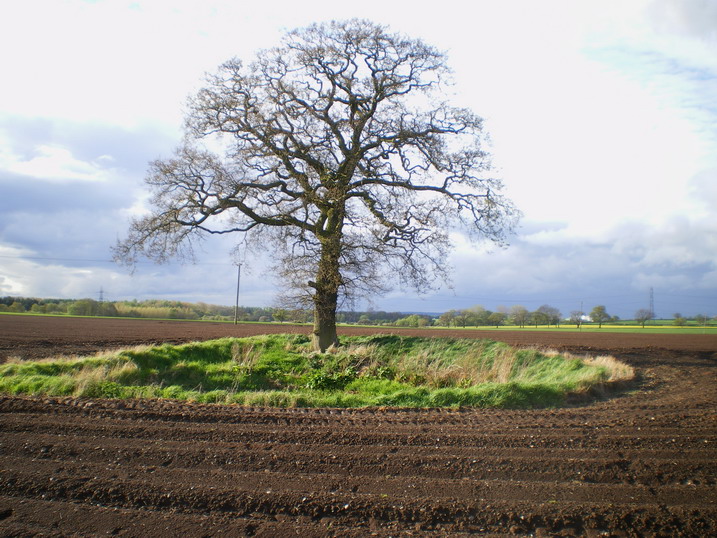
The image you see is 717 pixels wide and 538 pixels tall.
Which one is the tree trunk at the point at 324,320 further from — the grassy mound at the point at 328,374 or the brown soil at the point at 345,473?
the brown soil at the point at 345,473

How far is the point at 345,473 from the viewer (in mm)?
5406

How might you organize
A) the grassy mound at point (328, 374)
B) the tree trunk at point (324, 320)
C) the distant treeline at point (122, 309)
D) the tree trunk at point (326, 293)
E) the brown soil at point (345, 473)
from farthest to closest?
the distant treeline at point (122, 309) < the tree trunk at point (324, 320) < the tree trunk at point (326, 293) < the grassy mound at point (328, 374) < the brown soil at point (345, 473)

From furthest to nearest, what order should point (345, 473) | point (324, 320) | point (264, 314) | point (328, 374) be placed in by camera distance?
point (264, 314)
point (324, 320)
point (328, 374)
point (345, 473)

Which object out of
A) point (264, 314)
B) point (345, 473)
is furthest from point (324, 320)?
point (264, 314)

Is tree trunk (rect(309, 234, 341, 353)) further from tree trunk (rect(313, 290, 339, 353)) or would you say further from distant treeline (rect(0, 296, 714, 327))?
distant treeline (rect(0, 296, 714, 327))

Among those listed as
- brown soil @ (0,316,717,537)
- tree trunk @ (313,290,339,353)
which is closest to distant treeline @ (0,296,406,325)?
tree trunk @ (313,290,339,353)

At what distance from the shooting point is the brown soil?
14.1 feet

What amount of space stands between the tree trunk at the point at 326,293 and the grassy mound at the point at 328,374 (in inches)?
32.4

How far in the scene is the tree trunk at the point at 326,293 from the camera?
669 inches

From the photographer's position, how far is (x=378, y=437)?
670 cm

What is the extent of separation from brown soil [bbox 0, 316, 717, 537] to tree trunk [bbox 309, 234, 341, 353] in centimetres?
892

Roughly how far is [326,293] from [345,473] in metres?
12.8

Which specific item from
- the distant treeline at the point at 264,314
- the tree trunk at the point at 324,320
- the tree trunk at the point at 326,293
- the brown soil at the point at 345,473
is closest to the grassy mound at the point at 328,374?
the tree trunk at the point at 324,320

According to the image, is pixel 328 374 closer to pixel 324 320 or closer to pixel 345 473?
pixel 324 320
